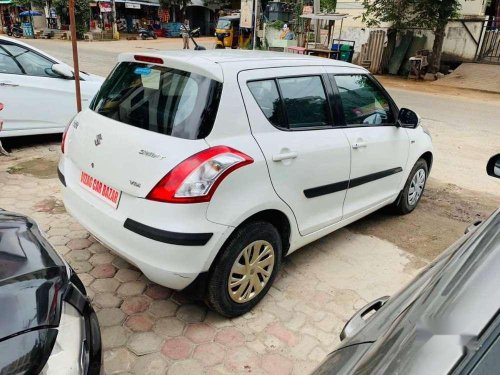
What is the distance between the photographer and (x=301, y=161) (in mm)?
2896

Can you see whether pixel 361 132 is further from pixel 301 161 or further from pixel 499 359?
pixel 499 359

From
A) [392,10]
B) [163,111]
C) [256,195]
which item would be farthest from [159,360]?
[392,10]

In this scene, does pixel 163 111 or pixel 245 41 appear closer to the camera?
pixel 163 111

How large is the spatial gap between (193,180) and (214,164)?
0.16 m

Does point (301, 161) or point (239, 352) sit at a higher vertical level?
point (301, 161)

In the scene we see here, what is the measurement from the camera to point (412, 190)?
4469 mm

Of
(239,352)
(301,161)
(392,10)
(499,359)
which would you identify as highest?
(392,10)

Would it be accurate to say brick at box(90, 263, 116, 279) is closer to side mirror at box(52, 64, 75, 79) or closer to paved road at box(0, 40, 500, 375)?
paved road at box(0, 40, 500, 375)

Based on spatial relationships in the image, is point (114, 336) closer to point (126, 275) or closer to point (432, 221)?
point (126, 275)

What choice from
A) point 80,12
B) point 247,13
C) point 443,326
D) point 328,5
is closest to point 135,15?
point 80,12

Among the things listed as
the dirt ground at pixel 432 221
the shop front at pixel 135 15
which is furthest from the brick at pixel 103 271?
the shop front at pixel 135 15

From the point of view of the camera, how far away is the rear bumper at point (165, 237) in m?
2.36

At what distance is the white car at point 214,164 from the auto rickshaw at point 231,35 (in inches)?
996

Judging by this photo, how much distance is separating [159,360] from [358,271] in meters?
1.78
